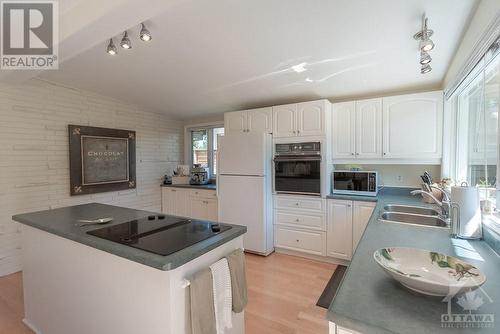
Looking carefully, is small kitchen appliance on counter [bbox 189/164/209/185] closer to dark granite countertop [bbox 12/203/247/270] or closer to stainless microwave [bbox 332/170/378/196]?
dark granite countertop [bbox 12/203/247/270]

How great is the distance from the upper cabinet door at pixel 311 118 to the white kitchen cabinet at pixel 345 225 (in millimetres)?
914

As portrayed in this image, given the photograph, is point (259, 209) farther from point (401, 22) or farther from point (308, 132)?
point (401, 22)

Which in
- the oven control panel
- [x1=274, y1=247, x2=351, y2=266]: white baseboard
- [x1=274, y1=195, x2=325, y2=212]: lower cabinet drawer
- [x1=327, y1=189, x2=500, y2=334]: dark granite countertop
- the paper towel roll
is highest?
A: the oven control panel

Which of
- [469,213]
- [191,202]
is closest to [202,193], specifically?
[191,202]

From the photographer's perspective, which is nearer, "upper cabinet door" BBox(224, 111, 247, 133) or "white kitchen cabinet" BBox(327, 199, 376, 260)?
"white kitchen cabinet" BBox(327, 199, 376, 260)

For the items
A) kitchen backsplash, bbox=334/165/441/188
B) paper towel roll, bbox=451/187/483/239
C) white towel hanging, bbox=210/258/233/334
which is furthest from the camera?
kitchen backsplash, bbox=334/165/441/188

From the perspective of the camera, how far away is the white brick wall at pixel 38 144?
8.97 feet

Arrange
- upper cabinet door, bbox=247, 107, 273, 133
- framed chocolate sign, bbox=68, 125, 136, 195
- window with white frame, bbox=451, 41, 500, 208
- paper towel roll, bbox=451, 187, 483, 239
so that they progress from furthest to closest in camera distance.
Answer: upper cabinet door, bbox=247, 107, 273, 133 < framed chocolate sign, bbox=68, 125, 136, 195 < window with white frame, bbox=451, 41, 500, 208 < paper towel roll, bbox=451, 187, 483, 239

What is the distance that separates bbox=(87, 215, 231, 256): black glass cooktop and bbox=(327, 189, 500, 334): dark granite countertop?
797 millimetres

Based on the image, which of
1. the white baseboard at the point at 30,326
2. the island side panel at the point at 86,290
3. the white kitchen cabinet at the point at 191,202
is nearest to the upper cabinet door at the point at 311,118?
the white kitchen cabinet at the point at 191,202

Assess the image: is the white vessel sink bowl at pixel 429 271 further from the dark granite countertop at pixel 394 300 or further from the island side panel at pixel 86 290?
the island side panel at pixel 86 290

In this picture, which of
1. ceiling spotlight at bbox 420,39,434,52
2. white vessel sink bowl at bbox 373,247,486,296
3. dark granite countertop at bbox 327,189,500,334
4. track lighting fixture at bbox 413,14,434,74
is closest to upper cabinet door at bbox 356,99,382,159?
track lighting fixture at bbox 413,14,434,74

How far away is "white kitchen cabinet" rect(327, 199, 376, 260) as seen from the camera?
2.84m

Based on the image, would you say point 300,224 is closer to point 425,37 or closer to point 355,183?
point 355,183
